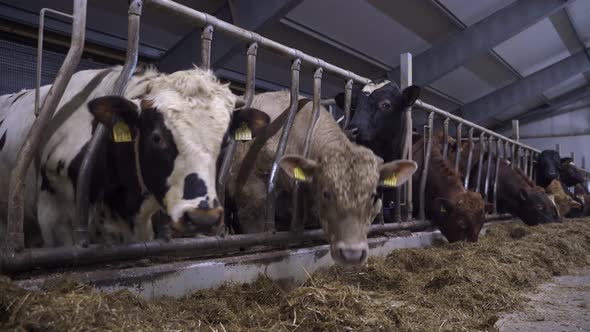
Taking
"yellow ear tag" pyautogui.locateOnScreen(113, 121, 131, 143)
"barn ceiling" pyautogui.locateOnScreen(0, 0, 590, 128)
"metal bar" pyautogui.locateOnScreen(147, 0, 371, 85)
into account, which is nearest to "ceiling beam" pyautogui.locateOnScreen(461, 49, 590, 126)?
"barn ceiling" pyautogui.locateOnScreen(0, 0, 590, 128)

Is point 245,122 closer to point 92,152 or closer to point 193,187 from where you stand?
point 193,187

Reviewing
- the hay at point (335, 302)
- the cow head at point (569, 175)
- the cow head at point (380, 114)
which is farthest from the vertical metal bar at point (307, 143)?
the cow head at point (569, 175)

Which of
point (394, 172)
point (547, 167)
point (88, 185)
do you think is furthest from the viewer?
point (547, 167)

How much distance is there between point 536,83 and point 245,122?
1754cm

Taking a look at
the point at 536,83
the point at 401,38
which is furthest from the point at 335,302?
the point at 536,83

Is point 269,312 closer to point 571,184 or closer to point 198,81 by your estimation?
point 198,81

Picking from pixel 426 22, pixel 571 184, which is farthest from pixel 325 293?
pixel 571 184

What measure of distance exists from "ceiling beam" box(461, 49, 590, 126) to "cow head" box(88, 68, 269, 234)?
57.2ft

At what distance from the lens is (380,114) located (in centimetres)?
550

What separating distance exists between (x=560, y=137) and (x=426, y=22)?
56.7 feet

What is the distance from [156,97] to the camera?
2.56 meters

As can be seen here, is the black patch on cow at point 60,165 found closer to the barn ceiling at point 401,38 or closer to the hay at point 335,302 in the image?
the hay at point 335,302

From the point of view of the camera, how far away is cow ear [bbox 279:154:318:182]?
11.2 ft

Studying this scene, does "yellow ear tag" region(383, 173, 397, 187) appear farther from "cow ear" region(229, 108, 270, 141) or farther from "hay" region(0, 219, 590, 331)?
"cow ear" region(229, 108, 270, 141)
